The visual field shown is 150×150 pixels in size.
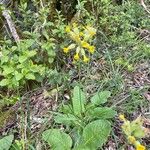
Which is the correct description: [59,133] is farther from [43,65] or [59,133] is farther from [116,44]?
[116,44]

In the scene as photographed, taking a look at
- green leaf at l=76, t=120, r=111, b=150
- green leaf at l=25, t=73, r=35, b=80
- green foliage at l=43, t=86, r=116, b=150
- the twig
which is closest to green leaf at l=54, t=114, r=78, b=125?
green foliage at l=43, t=86, r=116, b=150

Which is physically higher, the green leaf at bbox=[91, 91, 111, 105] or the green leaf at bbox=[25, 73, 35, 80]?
the green leaf at bbox=[25, 73, 35, 80]

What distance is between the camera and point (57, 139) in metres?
2.13

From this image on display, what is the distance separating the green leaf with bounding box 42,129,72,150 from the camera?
2113 millimetres

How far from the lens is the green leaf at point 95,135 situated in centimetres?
207

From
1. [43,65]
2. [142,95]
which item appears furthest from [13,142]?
[142,95]

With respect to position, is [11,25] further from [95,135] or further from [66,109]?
[95,135]

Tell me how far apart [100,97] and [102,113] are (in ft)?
0.42

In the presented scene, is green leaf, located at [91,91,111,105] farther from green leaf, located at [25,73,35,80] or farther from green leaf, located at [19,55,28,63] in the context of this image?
green leaf, located at [19,55,28,63]

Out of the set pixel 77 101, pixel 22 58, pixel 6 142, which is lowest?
pixel 6 142

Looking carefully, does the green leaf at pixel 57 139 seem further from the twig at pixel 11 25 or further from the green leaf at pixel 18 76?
the twig at pixel 11 25

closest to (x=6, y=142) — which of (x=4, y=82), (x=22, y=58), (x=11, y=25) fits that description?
(x=4, y=82)

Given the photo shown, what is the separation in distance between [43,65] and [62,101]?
1.14 ft

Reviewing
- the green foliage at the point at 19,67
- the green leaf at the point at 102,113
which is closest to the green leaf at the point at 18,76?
the green foliage at the point at 19,67
